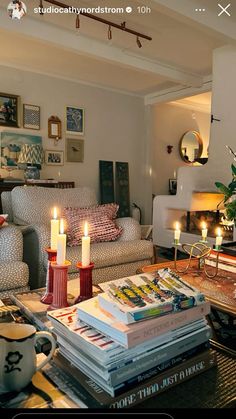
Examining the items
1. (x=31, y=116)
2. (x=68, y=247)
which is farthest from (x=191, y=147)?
(x=68, y=247)

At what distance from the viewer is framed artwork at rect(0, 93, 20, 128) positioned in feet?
14.2

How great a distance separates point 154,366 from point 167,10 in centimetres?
251

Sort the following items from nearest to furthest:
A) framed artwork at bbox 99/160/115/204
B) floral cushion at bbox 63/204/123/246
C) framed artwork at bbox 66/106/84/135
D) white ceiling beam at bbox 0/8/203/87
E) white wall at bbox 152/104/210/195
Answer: floral cushion at bbox 63/204/123/246
white ceiling beam at bbox 0/8/203/87
framed artwork at bbox 66/106/84/135
framed artwork at bbox 99/160/115/204
white wall at bbox 152/104/210/195

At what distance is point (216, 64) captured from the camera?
3590 millimetres

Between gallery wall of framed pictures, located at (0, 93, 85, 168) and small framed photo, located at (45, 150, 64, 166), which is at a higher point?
gallery wall of framed pictures, located at (0, 93, 85, 168)

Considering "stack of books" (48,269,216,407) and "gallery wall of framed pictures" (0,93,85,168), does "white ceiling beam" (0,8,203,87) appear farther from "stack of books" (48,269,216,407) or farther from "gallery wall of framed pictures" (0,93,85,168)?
"stack of books" (48,269,216,407)

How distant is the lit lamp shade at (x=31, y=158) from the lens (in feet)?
13.5

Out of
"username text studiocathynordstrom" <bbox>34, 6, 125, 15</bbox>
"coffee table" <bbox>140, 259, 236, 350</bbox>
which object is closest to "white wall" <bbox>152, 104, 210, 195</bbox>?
"username text studiocathynordstrom" <bbox>34, 6, 125, 15</bbox>

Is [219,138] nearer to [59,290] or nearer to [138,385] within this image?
[59,290]

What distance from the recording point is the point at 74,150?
5.01 meters

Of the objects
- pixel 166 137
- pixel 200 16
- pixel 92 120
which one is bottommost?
pixel 166 137

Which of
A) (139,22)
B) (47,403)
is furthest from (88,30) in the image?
(47,403)

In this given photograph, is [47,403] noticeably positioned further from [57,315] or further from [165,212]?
[165,212]

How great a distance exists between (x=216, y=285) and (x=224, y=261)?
29cm
